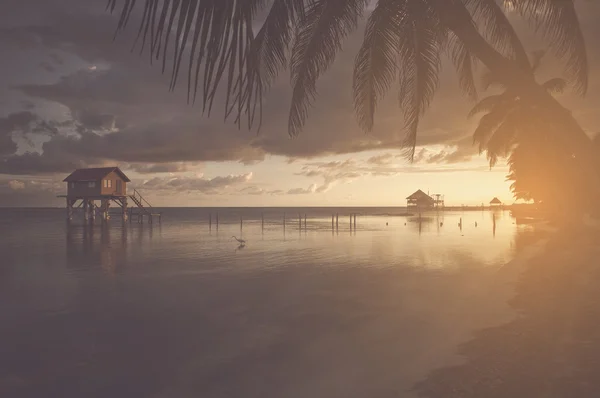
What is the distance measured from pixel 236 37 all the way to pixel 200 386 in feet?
23.4

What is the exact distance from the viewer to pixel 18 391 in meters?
7.82

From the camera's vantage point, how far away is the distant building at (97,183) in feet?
178

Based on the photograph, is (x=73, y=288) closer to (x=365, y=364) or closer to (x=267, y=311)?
(x=267, y=311)

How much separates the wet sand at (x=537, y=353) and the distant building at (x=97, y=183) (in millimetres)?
53337

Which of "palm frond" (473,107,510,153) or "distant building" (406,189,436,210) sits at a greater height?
"palm frond" (473,107,510,153)

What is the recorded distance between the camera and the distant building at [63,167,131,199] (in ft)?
178

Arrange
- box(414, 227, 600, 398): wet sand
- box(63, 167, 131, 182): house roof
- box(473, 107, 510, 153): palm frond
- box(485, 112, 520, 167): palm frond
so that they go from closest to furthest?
1. box(414, 227, 600, 398): wet sand
2. box(473, 107, 510, 153): palm frond
3. box(485, 112, 520, 167): palm frond
4. box(63, 167, 131, 182): house roof

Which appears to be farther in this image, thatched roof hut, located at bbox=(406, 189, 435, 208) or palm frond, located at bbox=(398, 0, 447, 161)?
thatched roof hut, located at bbox=(406, 189, 435, 208)

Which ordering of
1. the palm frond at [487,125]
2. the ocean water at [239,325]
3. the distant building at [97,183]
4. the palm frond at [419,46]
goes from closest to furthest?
the palm frond at [419,46] → the ocean water at [239,325] → the palm frond at [487,125] → the distant building at [97,183]

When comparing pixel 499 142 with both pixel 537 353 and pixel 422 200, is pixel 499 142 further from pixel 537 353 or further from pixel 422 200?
pixel 422 200

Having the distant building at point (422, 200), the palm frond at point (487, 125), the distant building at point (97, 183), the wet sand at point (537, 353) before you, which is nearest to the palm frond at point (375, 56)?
the wet sand at point (537, 353)

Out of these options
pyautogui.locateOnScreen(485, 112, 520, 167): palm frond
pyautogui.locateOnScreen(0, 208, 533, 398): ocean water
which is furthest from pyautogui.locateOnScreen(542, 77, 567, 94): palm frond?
pyautogui.locateOnScreen(0, 208, 533, 398): ocean water

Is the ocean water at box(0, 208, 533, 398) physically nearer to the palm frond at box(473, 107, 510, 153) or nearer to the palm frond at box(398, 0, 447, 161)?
the palm frond at box(398, 0, 447, 161)

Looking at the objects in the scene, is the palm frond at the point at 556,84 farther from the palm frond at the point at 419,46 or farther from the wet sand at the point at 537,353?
the palm frond at the point at 419,46
